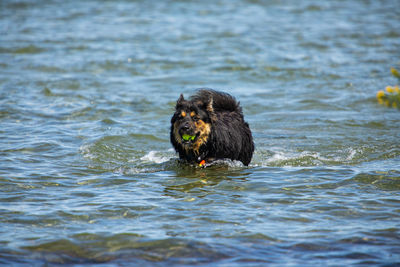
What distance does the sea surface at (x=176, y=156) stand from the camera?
18.5 feet

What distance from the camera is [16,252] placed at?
17.8 ft

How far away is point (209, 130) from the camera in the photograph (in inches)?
311

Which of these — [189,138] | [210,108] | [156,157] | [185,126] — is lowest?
[156,157]

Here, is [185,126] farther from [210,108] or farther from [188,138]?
[210,108]

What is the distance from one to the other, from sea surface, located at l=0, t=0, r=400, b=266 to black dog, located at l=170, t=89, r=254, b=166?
30 cm

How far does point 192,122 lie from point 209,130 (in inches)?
16.2

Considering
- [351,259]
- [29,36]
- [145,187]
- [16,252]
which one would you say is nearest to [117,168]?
[145,187]

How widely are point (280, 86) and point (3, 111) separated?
705 centimetres

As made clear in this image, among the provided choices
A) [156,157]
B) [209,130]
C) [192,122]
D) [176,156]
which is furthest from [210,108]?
[156,157]

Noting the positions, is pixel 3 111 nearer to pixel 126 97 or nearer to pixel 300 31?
pixel 126 97

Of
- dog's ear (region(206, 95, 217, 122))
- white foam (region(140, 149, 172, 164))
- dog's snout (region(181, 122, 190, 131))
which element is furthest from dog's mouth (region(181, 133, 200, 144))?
white foam (region(140, 149, 172, 164))

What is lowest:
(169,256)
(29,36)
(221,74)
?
(169,256)

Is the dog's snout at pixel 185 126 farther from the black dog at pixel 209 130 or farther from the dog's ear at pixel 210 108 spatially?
the dog's ear at pixel 210 108

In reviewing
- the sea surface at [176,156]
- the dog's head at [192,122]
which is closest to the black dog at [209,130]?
the dog's head at [192,122]
